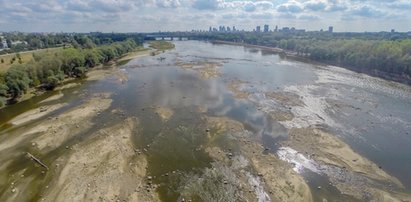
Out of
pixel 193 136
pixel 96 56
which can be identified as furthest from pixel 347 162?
Answer: pixel 96 56

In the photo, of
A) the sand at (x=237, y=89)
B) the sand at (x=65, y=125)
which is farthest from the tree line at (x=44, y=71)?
the sand at (x=237, y=89)

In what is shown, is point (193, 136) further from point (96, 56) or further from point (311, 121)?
point (96, 56)

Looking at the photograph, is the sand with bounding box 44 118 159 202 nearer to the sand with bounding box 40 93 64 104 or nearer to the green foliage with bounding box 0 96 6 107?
the sand with bounding box 40 93 64 104

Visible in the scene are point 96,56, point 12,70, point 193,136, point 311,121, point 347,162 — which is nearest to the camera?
point 347,162

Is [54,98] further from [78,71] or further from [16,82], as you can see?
[78,71]

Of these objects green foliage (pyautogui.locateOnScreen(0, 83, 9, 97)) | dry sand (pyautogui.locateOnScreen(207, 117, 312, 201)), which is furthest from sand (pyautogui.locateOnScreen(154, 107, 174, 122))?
green foliage (pyautogui.locateOnScreen(0, 83, 9, 97))

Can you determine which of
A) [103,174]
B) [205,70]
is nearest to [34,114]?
[103,174]

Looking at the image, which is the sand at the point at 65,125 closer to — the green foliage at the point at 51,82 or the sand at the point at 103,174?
the sand at the point at 103,174
